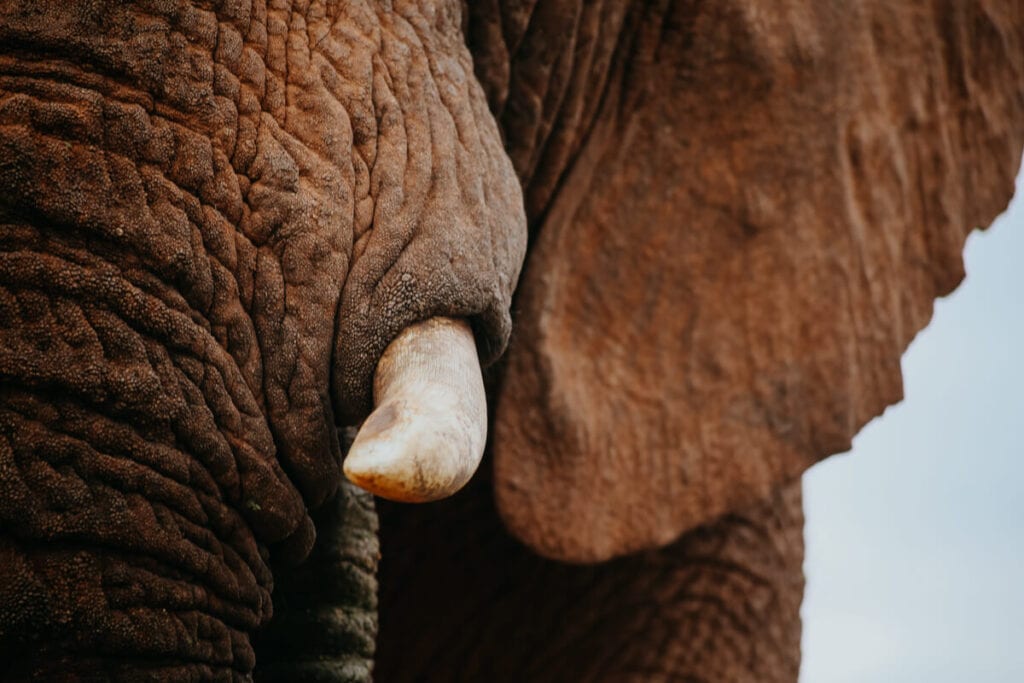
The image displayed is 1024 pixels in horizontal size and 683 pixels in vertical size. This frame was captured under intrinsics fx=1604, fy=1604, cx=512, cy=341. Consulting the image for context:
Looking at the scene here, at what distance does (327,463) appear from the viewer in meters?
1.20

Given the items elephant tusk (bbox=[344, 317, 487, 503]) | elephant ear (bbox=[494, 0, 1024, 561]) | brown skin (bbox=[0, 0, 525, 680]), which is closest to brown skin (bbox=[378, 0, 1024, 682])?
elephant ear (bbox=[494, 0, 1024, 561])

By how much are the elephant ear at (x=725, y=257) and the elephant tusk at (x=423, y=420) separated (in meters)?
0.55

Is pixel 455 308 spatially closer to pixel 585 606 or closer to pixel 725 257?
pixel 725 257

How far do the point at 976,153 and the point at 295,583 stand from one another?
3.53 ft

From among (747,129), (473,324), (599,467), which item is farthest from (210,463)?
(747,129)

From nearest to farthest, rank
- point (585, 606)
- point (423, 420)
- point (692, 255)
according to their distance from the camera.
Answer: point (423, 420)
point (692, 255)
point (585, 606)

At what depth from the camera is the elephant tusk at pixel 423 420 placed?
1.03 metres

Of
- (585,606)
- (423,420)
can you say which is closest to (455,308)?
(423,420)

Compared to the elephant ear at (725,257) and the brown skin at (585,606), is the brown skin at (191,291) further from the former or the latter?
the brown skin at (585,606)

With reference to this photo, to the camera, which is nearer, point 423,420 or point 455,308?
Result: point 423,420

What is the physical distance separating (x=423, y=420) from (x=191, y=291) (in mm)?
192

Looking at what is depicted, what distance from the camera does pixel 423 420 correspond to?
3.51 ft

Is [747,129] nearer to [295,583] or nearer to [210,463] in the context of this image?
[295,583]

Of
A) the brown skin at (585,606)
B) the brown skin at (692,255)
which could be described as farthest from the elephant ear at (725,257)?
the brown skin at (585,606)
